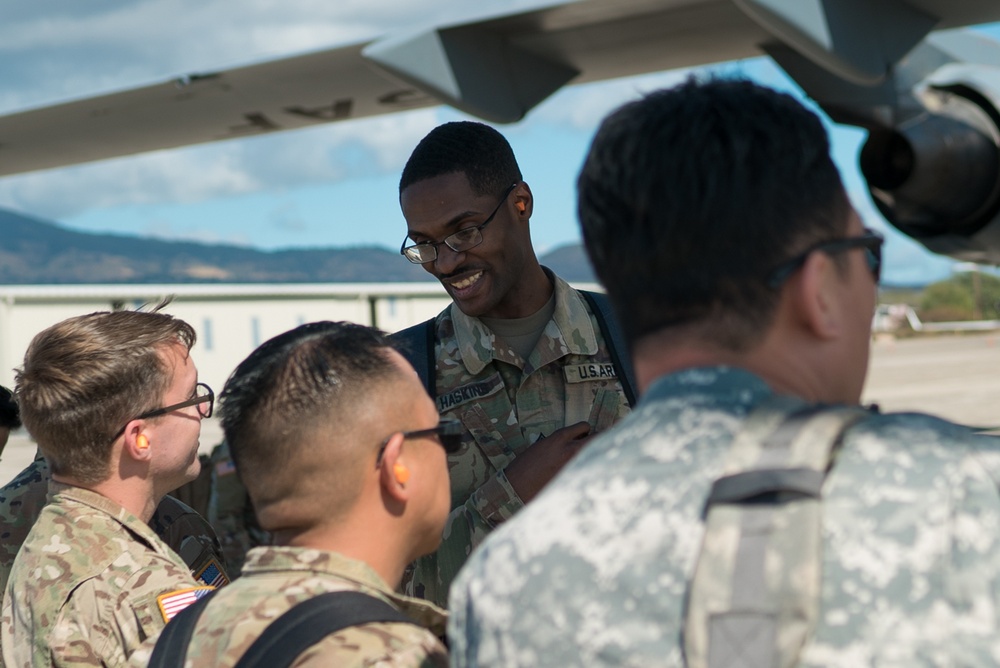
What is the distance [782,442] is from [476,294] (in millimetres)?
2063

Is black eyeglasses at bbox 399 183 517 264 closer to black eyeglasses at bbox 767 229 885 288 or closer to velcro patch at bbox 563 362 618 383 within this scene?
velcro patch at bbox 563 362 618 383

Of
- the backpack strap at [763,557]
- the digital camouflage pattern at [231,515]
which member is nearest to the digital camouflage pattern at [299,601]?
the backpack strap at [763,557]

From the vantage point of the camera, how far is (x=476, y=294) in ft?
10.3

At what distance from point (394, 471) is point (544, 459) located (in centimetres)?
100

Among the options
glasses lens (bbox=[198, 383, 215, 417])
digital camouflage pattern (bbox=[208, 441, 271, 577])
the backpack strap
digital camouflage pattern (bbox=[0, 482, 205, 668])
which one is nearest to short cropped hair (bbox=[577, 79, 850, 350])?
the backpack strap

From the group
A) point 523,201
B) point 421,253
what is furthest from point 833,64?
point 421,253

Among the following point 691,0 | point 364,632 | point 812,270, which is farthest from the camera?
point 691,0

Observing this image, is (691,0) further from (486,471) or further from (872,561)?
(872,561)

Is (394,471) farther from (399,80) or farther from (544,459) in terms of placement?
(399,80)

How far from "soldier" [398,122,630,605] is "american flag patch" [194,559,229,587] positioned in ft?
1.77

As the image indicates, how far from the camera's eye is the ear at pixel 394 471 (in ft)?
5.73

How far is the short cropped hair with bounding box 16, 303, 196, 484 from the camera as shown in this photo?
262cm

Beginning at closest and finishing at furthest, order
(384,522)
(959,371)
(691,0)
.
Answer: (384,522) → (691,0) → (959,371)

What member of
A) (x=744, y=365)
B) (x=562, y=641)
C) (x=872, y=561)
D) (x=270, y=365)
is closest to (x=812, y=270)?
(x=744, y=365)
